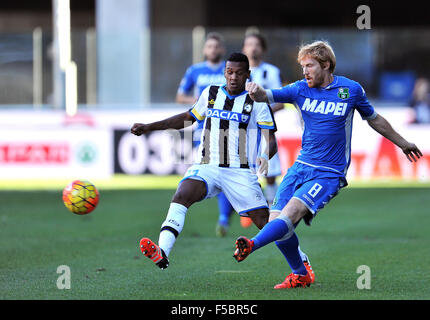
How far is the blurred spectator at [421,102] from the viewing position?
20.8 metres

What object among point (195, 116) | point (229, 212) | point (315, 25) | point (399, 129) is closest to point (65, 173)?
point (399, 129)

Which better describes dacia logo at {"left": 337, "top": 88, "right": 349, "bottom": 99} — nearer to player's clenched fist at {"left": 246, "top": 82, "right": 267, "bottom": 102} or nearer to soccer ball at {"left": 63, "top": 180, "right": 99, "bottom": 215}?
player's clenched fist at {"left": 246, "top": 82, "right": 267, "bottom": 102}

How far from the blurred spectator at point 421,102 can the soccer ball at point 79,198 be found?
41.6 ft

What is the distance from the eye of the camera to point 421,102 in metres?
21.2

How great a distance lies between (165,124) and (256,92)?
1.02 m

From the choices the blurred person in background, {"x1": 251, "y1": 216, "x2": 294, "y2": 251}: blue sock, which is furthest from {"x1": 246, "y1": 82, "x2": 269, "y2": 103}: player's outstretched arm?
the blurred person in background

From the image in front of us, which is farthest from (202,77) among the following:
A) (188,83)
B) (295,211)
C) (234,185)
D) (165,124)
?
(295,211)

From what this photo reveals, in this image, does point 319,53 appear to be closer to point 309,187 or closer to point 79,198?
point 309,187

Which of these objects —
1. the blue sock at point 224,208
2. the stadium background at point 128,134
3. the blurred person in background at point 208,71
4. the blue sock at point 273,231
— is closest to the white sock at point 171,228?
the blue sock at point 273,231

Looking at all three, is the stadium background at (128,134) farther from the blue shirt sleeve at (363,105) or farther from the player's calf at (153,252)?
the blue shirt sleeve at (363,105)

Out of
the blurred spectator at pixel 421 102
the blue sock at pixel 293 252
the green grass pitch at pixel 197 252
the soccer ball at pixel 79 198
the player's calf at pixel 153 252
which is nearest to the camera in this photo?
the player's calf at pixel 153 252

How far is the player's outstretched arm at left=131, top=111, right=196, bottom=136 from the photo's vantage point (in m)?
7.70

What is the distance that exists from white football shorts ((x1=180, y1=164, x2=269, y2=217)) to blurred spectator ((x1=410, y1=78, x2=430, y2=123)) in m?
13.0
